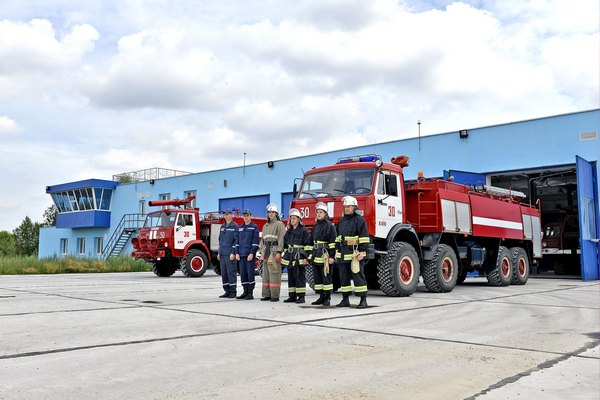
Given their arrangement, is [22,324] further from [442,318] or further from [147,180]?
[147,180]

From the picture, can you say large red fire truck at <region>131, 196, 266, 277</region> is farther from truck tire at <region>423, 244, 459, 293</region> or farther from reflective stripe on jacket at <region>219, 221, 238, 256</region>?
truck tire at <region>423, 244, 459, 293</region>

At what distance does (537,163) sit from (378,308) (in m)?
14.7

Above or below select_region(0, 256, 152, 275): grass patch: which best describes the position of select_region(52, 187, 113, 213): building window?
above

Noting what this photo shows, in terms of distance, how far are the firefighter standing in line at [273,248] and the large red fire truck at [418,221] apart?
1.02 m

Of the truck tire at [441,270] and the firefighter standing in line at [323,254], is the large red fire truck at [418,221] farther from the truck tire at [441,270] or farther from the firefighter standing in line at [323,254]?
the firefighter standing in line at [323,254]

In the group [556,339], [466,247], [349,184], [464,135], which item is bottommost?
[556,339]

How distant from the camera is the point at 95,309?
28.9 feet

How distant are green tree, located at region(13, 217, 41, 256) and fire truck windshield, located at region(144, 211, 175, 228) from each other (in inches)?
1931

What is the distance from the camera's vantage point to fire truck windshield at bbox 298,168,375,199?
11137 millimetres

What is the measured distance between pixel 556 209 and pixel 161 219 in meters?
16.1

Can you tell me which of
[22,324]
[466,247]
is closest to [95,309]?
[22,324]

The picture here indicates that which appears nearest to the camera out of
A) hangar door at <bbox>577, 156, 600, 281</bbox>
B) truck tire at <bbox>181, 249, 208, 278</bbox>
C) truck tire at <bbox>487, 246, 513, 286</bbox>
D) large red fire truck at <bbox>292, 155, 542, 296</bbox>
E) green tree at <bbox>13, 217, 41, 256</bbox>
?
large red fire truck at <bbox>292, 155, 542, 296</bbox>

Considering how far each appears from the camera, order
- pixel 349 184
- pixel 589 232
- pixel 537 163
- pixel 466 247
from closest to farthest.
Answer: pixel 349 184
pixel 466 247
pixel 589 232
pixel 537 163

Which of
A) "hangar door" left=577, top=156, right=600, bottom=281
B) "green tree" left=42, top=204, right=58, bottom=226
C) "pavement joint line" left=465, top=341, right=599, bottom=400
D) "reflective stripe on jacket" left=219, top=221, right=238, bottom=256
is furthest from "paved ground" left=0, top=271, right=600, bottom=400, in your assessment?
"green tree" left=42, top=204, right=58, bottom=226
